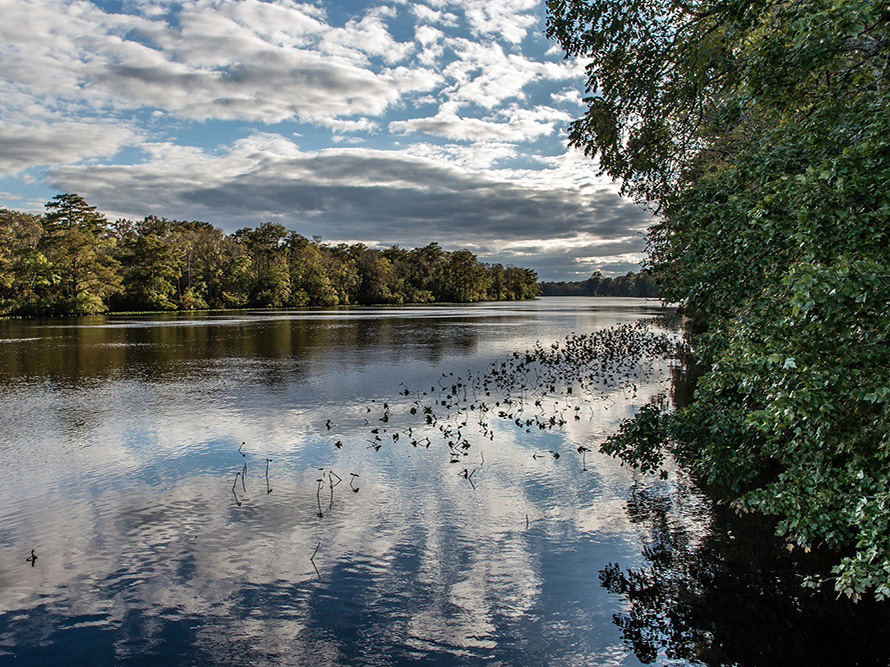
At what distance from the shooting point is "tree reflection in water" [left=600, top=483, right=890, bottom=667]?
5781mm

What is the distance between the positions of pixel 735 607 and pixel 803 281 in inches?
172

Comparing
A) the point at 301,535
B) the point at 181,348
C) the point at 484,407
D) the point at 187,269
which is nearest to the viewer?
the point at 301,535

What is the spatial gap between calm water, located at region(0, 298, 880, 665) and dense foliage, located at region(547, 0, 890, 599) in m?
2.16

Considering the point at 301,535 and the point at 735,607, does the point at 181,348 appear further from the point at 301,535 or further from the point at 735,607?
the point at 735,607

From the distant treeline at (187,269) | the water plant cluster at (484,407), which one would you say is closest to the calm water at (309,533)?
the water plant cluster at (484,407)

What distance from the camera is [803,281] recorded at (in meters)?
4.34

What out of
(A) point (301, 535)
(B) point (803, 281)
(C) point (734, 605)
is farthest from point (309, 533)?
(B) point (803, 281)

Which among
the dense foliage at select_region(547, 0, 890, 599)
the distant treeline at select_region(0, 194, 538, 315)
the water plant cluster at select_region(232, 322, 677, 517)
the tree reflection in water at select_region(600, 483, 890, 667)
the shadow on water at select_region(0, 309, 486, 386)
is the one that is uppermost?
the distant treeline at select_region(0, 194, 538, 315)

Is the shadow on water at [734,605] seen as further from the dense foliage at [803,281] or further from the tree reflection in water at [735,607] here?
the dense foliage at [803,281]

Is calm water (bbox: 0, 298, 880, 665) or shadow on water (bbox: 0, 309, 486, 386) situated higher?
shadow on water (bbox: 0, 309, 486, 386)

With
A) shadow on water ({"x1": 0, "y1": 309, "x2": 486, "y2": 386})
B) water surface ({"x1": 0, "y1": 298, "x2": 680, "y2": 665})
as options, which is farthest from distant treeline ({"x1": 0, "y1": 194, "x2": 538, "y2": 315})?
water surface ({"x1": 0, "y1": 298, "x2": 680, "y2": 665})

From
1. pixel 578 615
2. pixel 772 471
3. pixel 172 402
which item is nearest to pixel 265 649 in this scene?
pixel 578 615

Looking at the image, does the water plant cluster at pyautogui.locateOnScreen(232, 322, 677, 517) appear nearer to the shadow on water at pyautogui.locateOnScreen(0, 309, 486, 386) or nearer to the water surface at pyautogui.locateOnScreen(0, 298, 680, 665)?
the water surface at pyautogui.locateOnScreen(0, 298, 680, 665)

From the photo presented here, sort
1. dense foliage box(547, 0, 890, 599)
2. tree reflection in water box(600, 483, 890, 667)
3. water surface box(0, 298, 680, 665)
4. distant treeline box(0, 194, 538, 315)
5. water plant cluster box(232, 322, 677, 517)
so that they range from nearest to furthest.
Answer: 1. dense foliage box(547, 0, 890, 599)
2. tree reflection in water box(600, 483, 890, 667)
3. water surface box(0, 298, 680, 665)
4. water plant cluster box(232, 322, 677, 517)
5. distant treeline box(0, 194, 538, 315)
